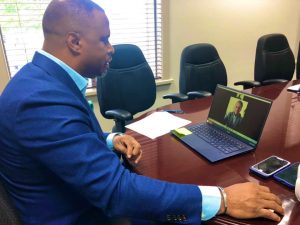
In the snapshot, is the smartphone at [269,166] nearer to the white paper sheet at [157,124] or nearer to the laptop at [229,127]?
the laptop at [229,127]

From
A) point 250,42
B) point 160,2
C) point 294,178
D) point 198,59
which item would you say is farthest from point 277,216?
point 250,42

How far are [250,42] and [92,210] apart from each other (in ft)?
11.2

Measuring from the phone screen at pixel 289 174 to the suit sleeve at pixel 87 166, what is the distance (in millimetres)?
332

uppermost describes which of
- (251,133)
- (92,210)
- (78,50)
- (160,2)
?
(160,2)

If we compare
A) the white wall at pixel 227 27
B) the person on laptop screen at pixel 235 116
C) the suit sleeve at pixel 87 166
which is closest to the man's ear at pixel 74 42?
the suit sleeve at pixel 87 166

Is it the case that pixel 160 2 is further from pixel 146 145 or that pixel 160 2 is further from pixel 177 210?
pixel 177 210

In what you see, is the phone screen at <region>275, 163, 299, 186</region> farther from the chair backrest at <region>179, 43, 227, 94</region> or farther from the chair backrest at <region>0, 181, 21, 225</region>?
the chair backrest at <region>179, 43, 227, 94</region>

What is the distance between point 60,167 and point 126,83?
1454 mm

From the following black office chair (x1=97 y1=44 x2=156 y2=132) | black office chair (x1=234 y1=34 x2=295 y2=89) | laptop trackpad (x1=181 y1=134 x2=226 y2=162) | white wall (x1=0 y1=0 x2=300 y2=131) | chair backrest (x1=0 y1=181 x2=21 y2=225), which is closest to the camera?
chair backrest (x1=0 y1=181 x2=21 y2=225)

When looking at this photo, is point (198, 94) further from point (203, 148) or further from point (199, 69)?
point (203, 148)

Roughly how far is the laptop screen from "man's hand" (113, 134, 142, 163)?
1.43ft

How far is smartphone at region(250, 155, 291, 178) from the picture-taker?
0.97 m

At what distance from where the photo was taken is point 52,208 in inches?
32.3

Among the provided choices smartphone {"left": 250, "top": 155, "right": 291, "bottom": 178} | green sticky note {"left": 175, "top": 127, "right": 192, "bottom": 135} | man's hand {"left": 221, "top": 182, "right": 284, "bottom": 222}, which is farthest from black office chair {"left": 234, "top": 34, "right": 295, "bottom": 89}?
man's hand {"left": 221, "top": 182, "right": 284, "bottom": 222}
